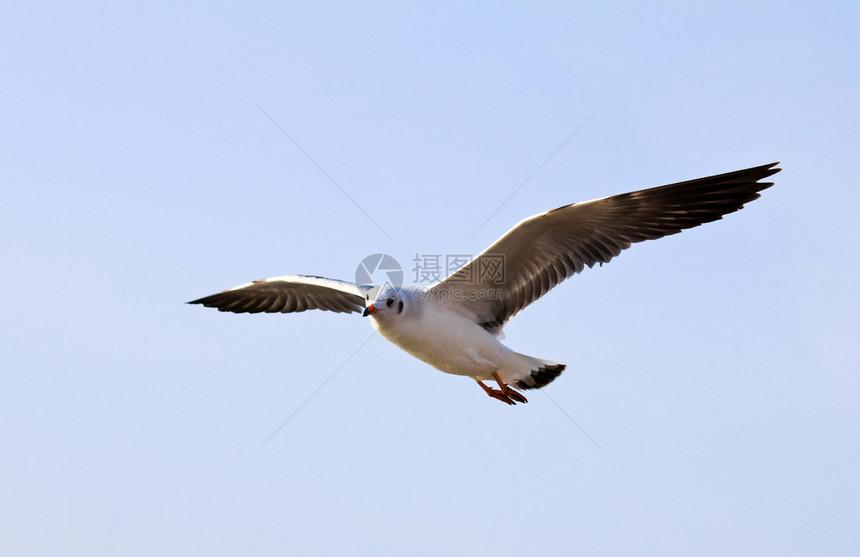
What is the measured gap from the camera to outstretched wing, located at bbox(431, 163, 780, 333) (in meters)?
9.24

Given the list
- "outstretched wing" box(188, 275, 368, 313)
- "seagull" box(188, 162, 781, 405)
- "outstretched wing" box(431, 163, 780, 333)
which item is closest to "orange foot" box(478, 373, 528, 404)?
"seagull" box(188, 162, 781, 405)

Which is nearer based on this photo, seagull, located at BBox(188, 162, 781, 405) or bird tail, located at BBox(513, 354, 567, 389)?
seagull, located at BBox(188, 162, 781, 405)

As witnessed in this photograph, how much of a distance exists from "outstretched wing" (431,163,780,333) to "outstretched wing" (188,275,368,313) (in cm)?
241

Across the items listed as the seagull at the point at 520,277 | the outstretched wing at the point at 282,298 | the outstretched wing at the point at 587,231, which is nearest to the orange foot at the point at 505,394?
the seagull at the point at 520,277

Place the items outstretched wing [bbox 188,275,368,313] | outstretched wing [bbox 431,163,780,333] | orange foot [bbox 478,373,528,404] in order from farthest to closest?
outstretched wing [bbox 188,275,368,313]
orange foot [bbox 478,373,528,404]
outstretched wing [bbox 431,163,780,333]

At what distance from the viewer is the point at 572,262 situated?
9.90 metres

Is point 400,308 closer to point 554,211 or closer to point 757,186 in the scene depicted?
point 554,211

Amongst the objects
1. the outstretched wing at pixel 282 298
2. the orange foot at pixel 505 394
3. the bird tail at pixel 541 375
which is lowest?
the outstretched wing at pixel 282 298

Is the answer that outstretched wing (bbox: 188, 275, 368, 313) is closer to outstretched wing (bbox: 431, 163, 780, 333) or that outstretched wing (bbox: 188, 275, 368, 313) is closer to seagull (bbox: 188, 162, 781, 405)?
seagull (bbox: 188, 162, 781, 405)

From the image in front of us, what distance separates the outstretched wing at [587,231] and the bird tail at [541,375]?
91 cm

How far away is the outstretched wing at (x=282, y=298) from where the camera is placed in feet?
39.9

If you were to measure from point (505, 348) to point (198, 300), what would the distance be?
502 cm

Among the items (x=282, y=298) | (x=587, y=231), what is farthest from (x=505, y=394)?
(x=282, y=298)

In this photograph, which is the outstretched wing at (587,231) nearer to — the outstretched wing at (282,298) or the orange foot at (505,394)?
the orange foot at (505,394)
